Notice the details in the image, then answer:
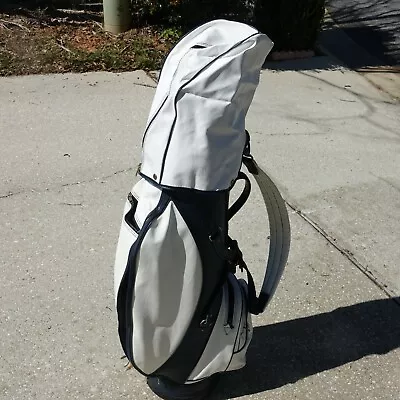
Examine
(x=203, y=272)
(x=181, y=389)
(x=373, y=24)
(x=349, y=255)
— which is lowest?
(x=373, y=24)

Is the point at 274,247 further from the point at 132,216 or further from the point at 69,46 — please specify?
the point at 69,46

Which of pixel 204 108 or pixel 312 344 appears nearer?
pixel 204 108

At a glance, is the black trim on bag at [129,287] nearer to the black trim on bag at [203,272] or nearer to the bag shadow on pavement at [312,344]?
the black trim on bag at [203,272]

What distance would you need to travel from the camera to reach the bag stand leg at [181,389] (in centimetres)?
243

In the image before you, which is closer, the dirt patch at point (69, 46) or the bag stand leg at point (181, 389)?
the bag stand leg at point (181, 389)

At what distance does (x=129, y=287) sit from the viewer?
2.12 meters

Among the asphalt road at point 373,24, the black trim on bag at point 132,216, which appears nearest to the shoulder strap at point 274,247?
the black trim on bag at point 132,216

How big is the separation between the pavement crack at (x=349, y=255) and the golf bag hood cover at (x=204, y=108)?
4.99ft

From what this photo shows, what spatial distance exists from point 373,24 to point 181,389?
674 cm

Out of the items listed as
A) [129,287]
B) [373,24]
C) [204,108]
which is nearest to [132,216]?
[129,287]

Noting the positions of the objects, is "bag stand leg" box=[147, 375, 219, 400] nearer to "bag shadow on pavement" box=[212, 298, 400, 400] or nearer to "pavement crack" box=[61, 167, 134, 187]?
"bag shadow on pavement" box=[212, 298, 400, 400]

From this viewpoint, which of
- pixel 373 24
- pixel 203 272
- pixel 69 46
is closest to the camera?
pixel 203 272

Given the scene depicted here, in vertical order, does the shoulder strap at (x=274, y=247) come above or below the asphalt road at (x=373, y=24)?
above

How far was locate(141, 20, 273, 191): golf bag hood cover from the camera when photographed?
74.2 inches
